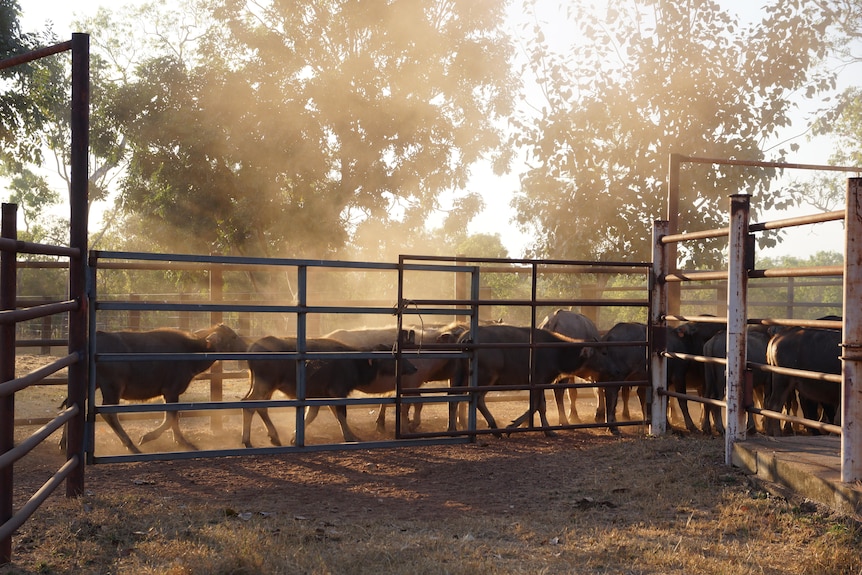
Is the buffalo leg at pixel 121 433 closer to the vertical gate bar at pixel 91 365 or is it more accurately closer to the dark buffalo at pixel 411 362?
the vertical gate bar at pixel 91 365

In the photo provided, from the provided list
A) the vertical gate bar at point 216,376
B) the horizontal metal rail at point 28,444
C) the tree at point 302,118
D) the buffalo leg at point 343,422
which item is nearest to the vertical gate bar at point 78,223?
the horizontal metal rail at point 28,444

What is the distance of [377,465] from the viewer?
24.4ft

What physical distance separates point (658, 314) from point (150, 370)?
5556 mm

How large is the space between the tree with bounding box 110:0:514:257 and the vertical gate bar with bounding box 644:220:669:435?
1135cm

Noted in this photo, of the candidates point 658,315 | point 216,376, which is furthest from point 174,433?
point 658,315

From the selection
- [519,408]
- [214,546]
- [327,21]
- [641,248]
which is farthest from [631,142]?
[214,546]

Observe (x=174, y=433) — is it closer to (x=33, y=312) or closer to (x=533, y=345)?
(x=533, y=345)

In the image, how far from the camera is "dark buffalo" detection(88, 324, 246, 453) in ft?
27.3

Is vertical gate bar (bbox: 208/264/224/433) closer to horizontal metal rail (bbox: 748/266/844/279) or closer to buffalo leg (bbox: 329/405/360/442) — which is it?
buffalo leg (bbox: 329/405/360/442)

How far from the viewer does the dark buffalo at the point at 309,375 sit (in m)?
8.70

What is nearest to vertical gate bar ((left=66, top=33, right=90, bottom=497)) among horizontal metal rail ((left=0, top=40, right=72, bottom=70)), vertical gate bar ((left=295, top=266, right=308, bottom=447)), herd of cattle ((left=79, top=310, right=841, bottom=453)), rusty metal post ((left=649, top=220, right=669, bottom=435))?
horizontal metal rail ((left=0, top=40, right=72, bottom=70))

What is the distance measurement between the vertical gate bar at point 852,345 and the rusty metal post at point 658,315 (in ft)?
10.3

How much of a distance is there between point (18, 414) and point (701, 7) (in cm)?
1290

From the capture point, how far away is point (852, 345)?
513 centimetres
